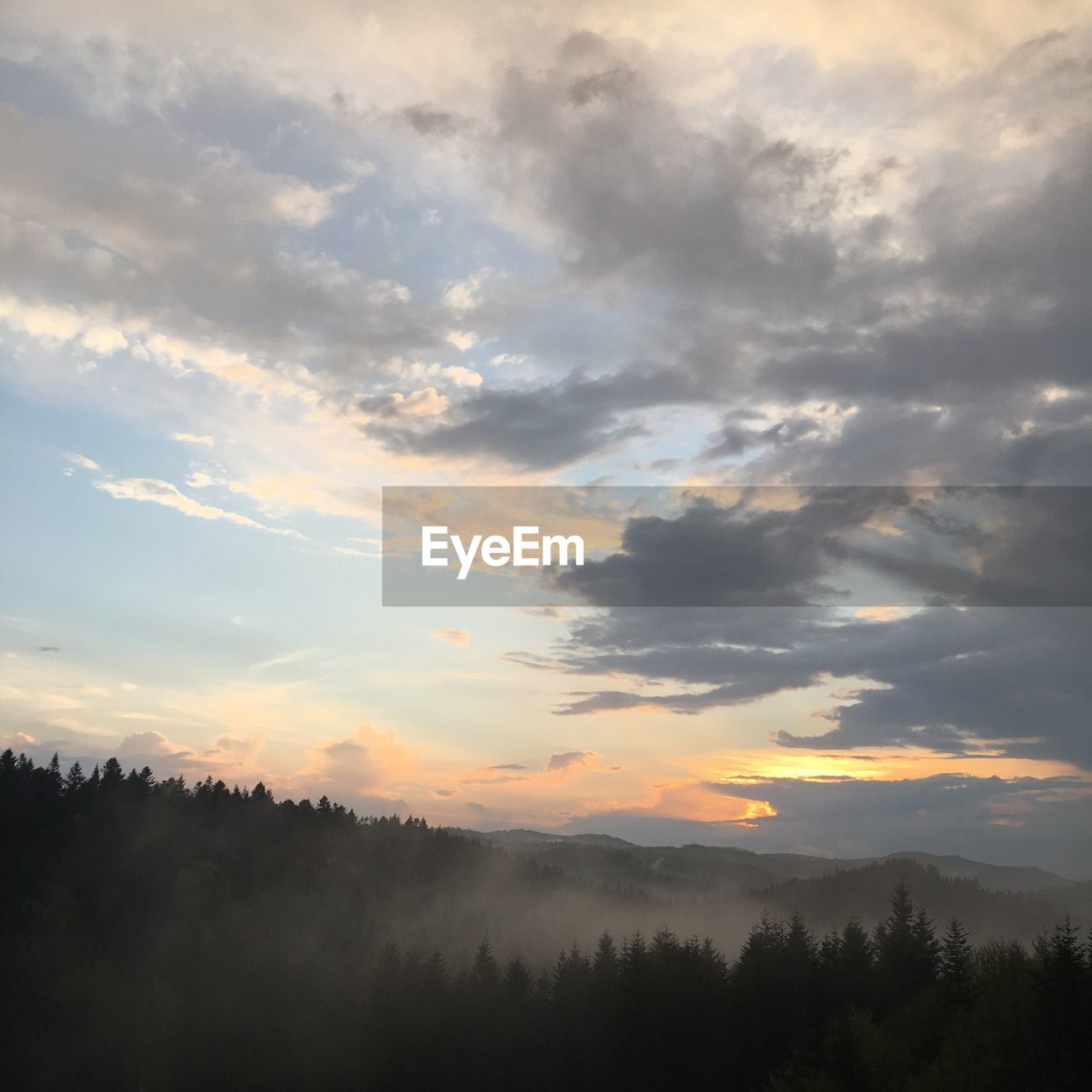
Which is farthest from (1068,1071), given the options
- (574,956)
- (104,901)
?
(104,901)

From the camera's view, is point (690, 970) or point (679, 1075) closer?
point (679, 1075)

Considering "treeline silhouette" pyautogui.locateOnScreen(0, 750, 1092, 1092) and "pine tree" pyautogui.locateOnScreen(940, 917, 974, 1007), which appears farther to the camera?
"pine tree" pyautogui.locateOnScreen(940, 917, 974, 1007)

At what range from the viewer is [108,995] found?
172m

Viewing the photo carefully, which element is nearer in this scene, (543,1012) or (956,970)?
(956,970)

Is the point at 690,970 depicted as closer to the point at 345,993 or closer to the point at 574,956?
the point at 574,956

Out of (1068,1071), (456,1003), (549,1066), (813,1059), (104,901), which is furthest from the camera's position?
(104,901)

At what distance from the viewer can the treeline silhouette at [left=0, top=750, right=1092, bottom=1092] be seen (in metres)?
76.1

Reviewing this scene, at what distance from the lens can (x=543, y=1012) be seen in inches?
5054

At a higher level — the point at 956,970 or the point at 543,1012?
the point at 956,970

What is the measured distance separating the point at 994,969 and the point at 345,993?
123 meters

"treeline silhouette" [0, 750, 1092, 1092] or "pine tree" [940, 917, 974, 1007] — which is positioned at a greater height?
"pine tree" [940, 917, 974, 1007]

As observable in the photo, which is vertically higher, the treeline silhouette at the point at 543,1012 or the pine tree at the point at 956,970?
the pine tree at the point at 956,970

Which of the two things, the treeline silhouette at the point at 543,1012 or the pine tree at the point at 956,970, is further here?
the pine tree at the point at 956,970

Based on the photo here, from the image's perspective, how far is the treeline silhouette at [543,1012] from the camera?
76.1 metres
